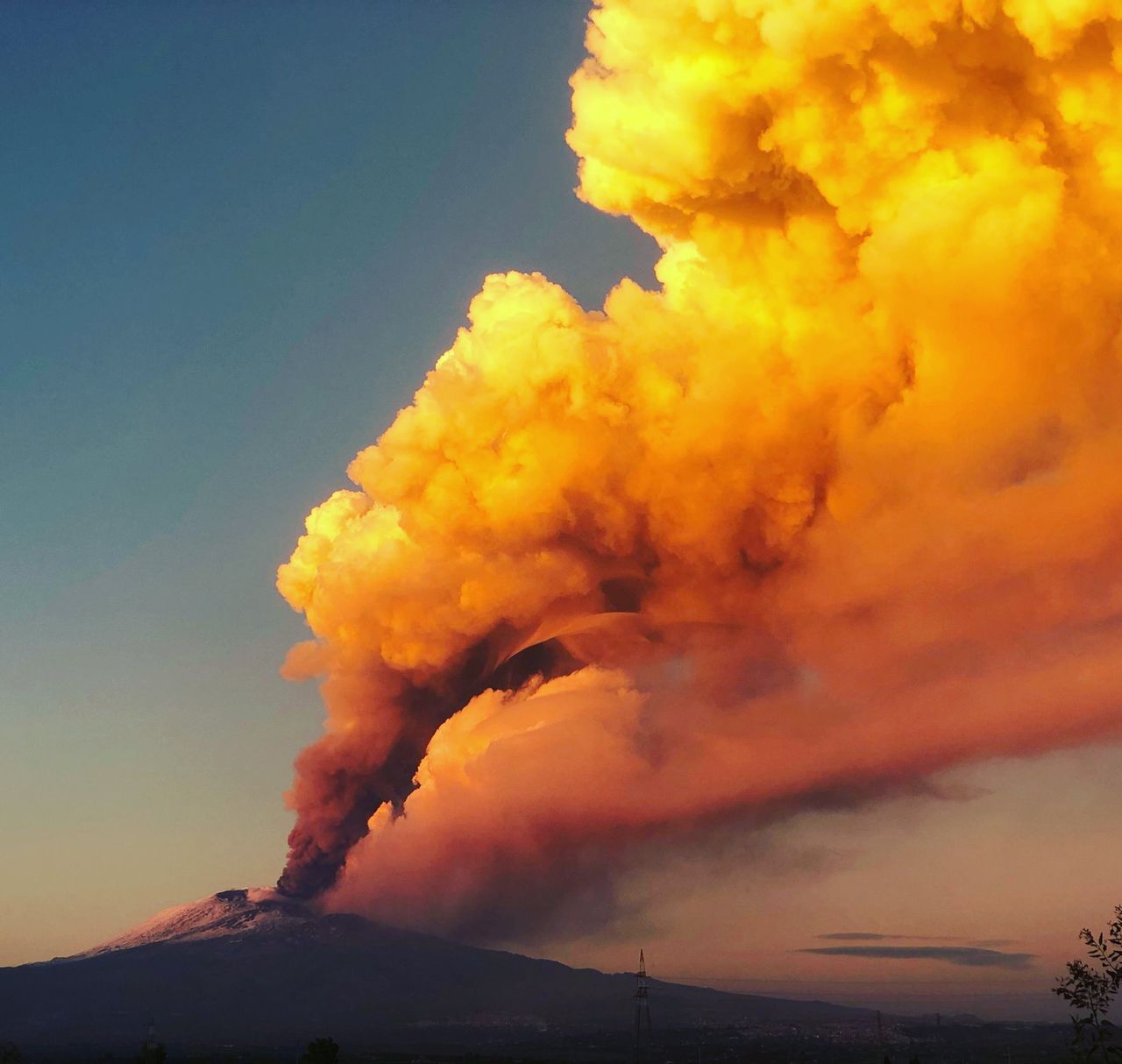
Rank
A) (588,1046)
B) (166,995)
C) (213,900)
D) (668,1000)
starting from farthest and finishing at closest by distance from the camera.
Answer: (668,1000) < (213,900) < (166,995) < (588,1046)

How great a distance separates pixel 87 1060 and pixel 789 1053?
66.1 metres

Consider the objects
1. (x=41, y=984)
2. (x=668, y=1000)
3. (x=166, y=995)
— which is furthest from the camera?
(x=668, y=1000)

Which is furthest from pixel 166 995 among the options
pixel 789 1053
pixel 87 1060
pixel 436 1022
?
pixel 789 1053

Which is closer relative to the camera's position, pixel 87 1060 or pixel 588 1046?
pixel 87 1060

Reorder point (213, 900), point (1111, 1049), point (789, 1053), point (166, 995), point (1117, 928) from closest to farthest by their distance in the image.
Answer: point (1111, 1049) < point (1117, 928) < point (789, 1053) < point (166, 995) < point (213, 900)

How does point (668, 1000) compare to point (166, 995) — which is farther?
point (668, 1000)

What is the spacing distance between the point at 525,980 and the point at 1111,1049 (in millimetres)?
184967

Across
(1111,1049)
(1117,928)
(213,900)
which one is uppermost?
(213,900)

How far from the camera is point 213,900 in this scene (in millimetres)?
178125

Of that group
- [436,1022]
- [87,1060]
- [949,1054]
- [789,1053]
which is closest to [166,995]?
[436,1022]

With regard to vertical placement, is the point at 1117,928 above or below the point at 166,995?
below

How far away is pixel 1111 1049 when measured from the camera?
49.6 feet

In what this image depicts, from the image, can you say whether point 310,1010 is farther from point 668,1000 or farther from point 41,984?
point 668,1000

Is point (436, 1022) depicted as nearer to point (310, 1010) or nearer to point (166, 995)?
point (310, 1010)
